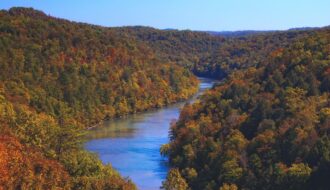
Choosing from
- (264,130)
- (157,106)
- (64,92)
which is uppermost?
(264,130)

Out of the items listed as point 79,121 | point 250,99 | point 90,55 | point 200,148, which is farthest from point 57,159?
point 90,55

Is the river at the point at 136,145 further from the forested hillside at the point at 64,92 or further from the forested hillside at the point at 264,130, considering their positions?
the forested hillside at the point at 64,92

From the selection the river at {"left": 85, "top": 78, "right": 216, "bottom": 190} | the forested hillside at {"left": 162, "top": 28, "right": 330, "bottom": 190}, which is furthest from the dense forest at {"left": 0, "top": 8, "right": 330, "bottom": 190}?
the river at {"left": 85, "top": 78, "right": 216, "bottom": 190}

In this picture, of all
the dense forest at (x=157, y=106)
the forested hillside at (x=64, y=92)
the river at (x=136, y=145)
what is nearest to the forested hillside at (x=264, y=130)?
the dense forest at (x=157, y=106)

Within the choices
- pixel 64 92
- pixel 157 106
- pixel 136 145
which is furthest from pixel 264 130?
pixel 157 106

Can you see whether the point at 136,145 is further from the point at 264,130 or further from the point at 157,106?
the point at 157,106

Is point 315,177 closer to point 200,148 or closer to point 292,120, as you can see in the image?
point 292,120
